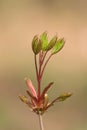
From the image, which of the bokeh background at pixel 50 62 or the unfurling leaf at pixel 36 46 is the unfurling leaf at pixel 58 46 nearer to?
the unfurling leaf at pixel 36 46

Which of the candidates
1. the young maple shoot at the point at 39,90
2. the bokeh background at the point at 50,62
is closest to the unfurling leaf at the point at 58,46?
the young maple shoot at the point at 39,90

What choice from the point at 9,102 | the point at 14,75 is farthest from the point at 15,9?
the point at 9,102

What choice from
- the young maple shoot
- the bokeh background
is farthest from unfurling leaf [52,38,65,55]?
the bokeh background

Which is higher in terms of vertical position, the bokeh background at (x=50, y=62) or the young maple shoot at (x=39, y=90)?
the young maple shoot at (x=39, y=90)

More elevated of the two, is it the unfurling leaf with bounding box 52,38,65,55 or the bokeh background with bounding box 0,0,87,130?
the unfurling leaf with bounding box 52,38,65,55

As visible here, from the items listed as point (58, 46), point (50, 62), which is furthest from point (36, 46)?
point (50, 62)

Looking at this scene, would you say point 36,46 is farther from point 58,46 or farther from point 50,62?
point 50,62

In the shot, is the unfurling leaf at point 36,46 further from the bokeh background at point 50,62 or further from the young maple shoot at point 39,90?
the bokeh background at point 50,62

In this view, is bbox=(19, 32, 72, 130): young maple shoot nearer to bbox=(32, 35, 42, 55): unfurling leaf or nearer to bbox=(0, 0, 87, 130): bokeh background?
bbox=(32, 35, 42, 55): unfurling leaf

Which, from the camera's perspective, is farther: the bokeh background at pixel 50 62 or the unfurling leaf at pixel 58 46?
the bokeh background at pixel 50 62
